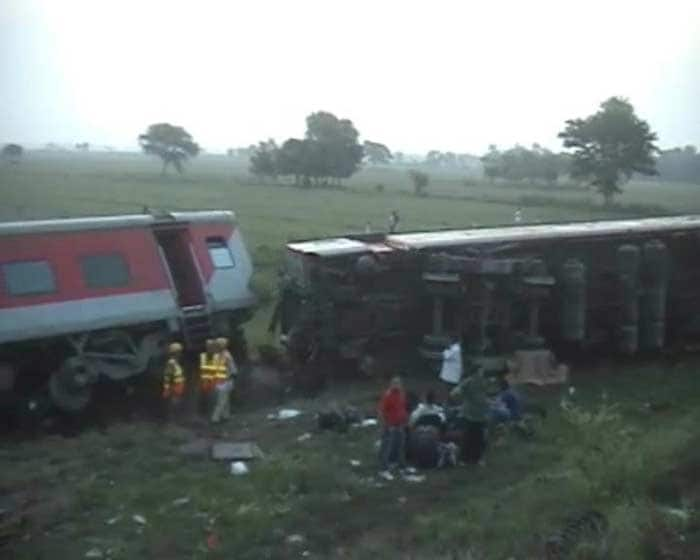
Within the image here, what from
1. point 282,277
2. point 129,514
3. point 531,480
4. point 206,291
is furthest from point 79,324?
point 531,480

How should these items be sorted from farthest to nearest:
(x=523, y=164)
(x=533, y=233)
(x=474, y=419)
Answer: (x=523, y=164), (x=533, y=233), (x=474, y=419)

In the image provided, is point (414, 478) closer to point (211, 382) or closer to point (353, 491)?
point (353, 491)

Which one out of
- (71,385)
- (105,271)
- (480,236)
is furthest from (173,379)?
(480,236)

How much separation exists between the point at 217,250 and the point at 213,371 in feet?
10.1

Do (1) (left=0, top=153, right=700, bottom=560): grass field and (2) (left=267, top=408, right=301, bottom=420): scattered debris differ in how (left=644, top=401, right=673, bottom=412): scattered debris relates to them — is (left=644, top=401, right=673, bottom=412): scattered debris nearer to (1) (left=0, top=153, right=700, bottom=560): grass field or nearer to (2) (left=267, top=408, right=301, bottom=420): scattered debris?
(1) (left=0, top=153, right=700, bottom=560): grass field

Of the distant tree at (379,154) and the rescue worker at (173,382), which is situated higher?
the distant tree at (379,154)

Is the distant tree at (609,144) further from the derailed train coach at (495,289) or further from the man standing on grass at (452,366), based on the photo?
the man standing on grass at (452,366)

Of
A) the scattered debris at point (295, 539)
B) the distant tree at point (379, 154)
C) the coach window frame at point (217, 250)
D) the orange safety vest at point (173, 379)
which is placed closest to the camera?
the scattered debris at point (295, 539)

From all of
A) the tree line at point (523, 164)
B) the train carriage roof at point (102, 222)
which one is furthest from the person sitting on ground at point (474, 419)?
the tree line at point (523, 164)

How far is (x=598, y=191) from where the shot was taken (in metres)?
33.4

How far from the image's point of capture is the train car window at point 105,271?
12.4 metres

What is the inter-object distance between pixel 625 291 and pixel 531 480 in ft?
21.1

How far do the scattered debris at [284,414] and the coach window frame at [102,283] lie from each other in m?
2.81

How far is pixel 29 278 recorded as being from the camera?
11.8 m
